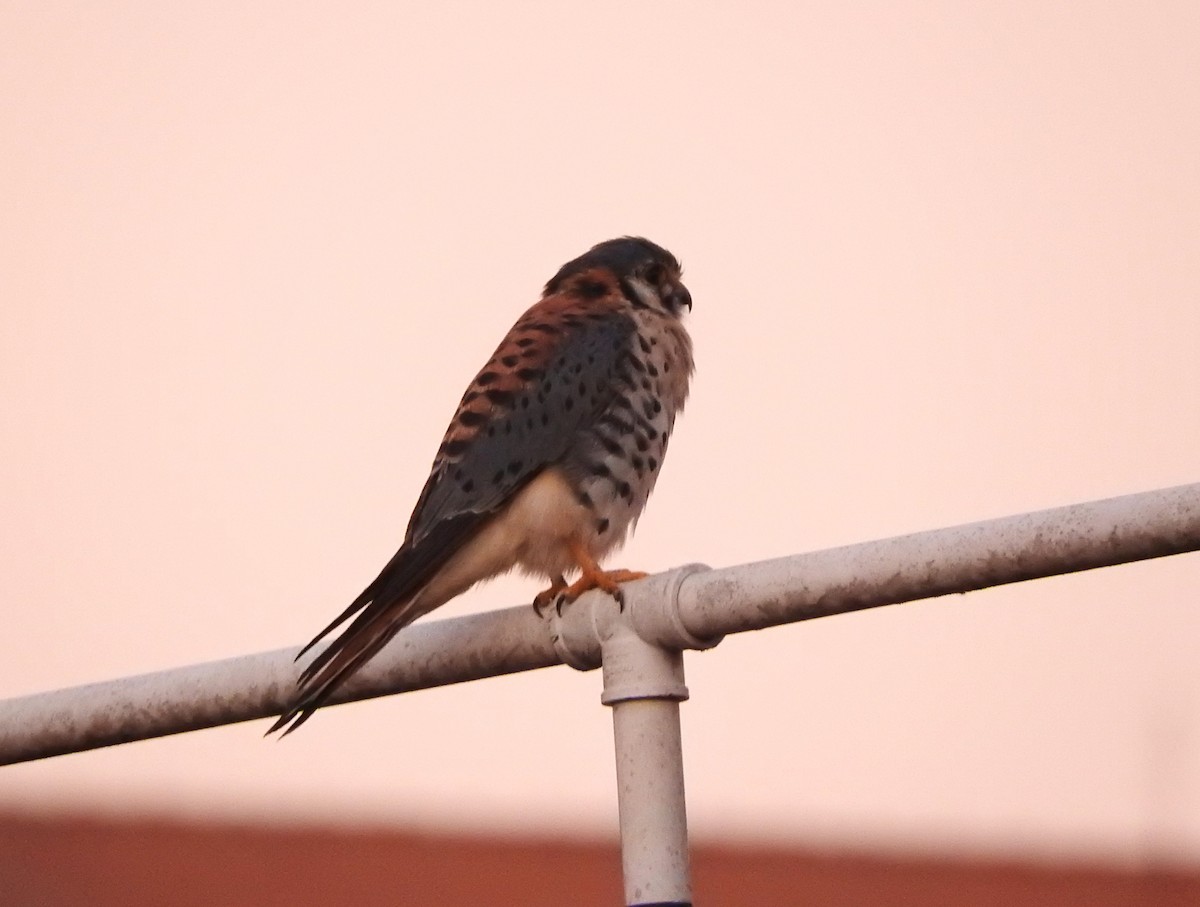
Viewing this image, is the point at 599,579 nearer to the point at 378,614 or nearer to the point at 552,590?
the point at 552,590

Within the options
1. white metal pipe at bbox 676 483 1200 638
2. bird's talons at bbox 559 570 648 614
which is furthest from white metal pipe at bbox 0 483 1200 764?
bird's talons at bbox 559 570 648 614

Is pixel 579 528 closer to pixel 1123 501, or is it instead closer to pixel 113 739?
pixel 113 739

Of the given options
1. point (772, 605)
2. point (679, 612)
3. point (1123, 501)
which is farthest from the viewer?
point (679, 612)

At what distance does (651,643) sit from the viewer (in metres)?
1.65

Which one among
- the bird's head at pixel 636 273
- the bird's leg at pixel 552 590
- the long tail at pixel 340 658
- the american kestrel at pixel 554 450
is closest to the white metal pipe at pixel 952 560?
the long tail at pixel 340 658

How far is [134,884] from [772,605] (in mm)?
4081

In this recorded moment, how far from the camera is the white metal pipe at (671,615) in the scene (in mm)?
1331

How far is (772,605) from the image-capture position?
1501mm

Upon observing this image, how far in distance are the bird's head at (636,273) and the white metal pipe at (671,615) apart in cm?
144

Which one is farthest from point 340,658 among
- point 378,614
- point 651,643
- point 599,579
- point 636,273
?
point 636,273

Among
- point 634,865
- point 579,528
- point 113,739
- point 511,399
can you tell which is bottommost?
point 634,865

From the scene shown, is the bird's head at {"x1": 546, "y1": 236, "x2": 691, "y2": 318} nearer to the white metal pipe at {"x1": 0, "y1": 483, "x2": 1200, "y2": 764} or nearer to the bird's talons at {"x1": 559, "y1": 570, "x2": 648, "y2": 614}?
the bird's talons at {"x1": 559, "y1": 570, "x2": 648, "y2": 614}

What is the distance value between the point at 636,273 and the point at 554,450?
642 mm

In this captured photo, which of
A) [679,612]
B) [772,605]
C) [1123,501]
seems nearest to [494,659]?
[679,612]
